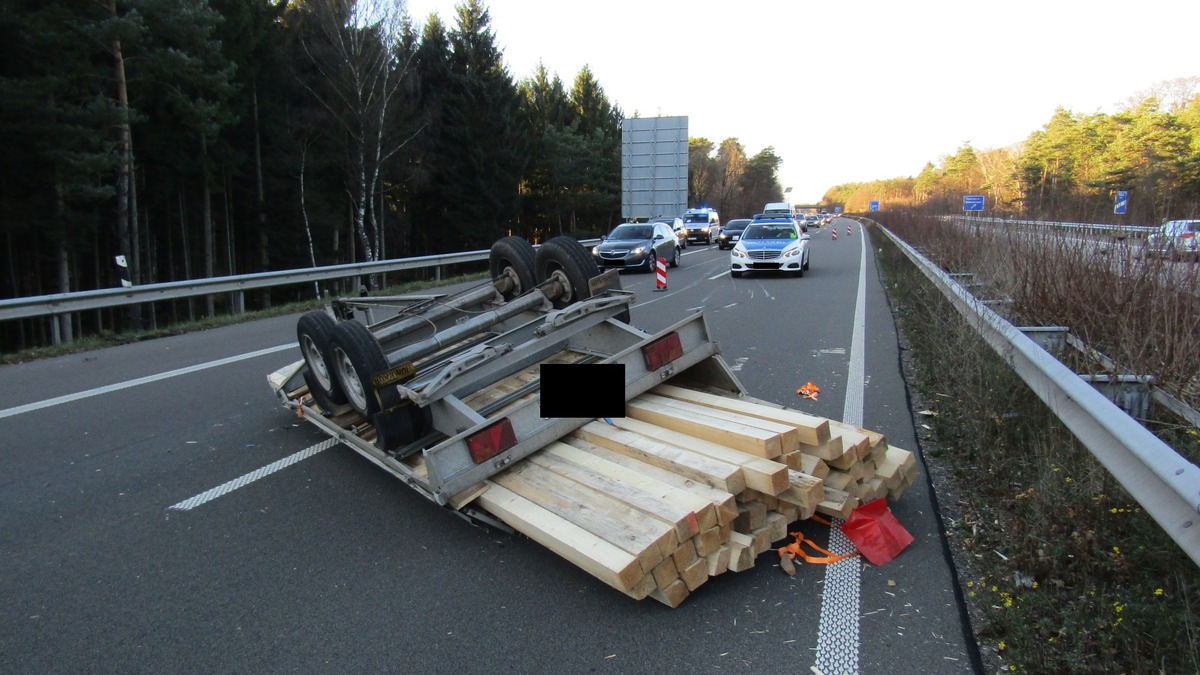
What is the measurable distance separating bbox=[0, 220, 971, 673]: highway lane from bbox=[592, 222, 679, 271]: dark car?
15.2m

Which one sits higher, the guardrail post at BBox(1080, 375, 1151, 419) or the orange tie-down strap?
the guardrail post at BBox(1080, 375, 1151, 419)

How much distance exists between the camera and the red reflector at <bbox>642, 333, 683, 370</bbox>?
475cm

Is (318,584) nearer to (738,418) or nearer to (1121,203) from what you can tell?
(738,418)

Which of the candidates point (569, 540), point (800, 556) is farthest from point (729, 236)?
point (569, 540)

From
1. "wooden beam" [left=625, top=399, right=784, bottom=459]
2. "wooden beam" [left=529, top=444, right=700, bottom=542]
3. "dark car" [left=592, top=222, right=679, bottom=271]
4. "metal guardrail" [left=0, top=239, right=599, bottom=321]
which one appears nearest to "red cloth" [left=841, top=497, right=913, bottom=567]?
"wooden beam" [left=625, top=399, right=784, bottom=459]

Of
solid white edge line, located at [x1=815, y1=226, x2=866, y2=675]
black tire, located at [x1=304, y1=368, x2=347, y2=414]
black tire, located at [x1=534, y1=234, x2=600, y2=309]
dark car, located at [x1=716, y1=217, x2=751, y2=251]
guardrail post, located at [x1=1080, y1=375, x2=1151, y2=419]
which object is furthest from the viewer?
dark car, located at [x1=716, y1=217, x2=751, y2=251]

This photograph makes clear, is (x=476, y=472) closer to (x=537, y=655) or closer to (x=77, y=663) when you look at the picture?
(x=537, y=655)

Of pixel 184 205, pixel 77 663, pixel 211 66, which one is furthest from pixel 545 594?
pixel 184 205

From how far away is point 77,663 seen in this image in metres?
2.90

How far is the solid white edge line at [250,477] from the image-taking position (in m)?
4.48

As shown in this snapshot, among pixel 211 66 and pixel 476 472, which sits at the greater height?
pixel 211 66

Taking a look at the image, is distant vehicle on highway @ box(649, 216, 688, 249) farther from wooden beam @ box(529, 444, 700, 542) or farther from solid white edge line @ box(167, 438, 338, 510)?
wooden beam @ box(529, 444, 700, 542)

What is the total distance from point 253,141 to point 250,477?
30.9m

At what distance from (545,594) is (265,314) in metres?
12.1
